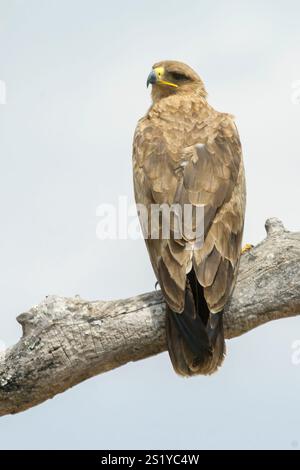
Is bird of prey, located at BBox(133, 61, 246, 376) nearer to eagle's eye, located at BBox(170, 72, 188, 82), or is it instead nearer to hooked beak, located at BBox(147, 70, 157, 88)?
hooked beak, located at BBox(147, 70, 157, 88)

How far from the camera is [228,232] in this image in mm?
7941

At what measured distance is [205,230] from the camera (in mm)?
7773

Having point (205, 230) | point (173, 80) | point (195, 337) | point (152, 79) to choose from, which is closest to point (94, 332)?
point (195, 337)

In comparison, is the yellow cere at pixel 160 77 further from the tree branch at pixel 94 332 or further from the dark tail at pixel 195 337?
the dark tail at pixel 195 337

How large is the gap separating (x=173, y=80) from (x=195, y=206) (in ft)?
9.92

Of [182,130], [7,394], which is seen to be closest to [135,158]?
[182,130]

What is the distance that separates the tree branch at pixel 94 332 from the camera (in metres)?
7.67

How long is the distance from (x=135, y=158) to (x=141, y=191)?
0.52 meters

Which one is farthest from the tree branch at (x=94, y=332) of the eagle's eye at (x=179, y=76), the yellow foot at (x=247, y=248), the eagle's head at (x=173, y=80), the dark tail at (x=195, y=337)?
the eagle's eye at (x=179, y=76)

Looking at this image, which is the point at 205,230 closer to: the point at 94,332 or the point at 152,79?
the point at 94,332

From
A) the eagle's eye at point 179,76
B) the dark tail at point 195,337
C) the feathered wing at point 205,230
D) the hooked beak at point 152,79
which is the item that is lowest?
the dark tail at point 195,337

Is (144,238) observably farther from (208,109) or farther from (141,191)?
(208,109)

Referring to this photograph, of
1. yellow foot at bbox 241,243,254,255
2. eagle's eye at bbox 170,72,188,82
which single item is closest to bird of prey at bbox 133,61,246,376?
yellow foot at bbox 241,243,254,255

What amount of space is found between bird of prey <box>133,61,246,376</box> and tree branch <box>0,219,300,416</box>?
0.68 ft
